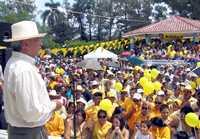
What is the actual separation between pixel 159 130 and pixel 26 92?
4413 mm

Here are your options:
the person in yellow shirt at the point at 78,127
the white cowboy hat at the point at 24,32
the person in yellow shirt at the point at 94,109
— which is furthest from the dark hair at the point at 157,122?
the white cowboy hat at the point at 24,32

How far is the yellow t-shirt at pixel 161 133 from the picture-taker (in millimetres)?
7707

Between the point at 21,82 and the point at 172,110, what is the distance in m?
5.61

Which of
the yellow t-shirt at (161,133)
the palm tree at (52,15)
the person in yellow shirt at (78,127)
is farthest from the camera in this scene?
the palm tree at (52,15)

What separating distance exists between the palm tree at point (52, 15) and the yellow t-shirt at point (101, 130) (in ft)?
231

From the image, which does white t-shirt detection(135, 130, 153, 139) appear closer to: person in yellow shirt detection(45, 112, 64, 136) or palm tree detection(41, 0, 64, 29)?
person in yellow shirt detection(45, 112, 64, 136)

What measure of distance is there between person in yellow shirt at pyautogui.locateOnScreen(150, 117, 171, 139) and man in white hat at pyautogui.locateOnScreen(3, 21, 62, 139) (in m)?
3.99

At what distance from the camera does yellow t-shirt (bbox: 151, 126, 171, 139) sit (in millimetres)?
7707

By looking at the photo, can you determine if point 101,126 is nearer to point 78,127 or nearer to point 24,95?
point 78,127

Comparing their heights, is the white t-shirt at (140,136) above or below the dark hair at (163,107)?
below

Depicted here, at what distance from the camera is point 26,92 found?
3.65 meters

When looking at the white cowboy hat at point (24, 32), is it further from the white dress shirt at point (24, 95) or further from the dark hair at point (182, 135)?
the dark hair at point (182, 135)

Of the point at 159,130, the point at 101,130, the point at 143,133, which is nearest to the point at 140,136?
the point at 143,133

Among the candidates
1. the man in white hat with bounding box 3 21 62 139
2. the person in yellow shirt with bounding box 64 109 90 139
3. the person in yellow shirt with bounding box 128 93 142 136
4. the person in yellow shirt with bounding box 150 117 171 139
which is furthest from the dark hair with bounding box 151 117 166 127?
the man in white hat with bounding box 3 21 62 139
